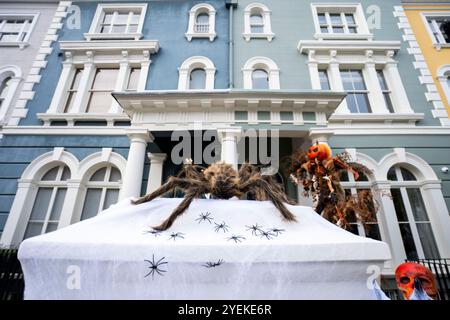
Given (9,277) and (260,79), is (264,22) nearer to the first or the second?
(260,79)

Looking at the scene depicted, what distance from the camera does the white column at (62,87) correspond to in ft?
24.2

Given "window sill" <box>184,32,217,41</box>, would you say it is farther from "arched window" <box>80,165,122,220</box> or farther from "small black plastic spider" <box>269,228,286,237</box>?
"small black plastic spider" <box>269,228,286,237</box>

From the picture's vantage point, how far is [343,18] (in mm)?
9016

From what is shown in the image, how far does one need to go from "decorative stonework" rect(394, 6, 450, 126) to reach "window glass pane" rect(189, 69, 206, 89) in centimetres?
803

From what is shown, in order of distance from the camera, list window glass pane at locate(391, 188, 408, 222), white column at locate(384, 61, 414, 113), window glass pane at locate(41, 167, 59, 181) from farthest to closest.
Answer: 1. white column at locate(384, 61, 414, 113)
2. window glass pane at locate(41, 167, 59, 181)
3. window glass pane at locate(391, 188, 408, 222)

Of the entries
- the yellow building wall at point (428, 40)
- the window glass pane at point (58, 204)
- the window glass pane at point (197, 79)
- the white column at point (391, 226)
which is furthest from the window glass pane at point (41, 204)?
the yellow building wall at point (428, 40)

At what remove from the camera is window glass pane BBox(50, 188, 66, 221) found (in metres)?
6.52

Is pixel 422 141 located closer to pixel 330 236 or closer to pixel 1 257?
pixel 330 236

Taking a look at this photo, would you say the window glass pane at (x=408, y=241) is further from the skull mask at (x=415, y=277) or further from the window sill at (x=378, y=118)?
the skull mask at (x=415, y=277)

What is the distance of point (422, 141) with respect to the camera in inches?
269

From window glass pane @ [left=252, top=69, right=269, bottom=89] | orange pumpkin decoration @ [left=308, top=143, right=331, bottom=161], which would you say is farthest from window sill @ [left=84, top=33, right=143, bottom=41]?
orange pumpkin decoration @ [left=308, top=143, right=331, bottom=161]

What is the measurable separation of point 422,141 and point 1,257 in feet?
39.8

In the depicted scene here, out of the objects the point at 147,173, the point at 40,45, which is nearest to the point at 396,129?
the point at 147,173

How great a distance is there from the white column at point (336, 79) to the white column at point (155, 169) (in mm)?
6304
